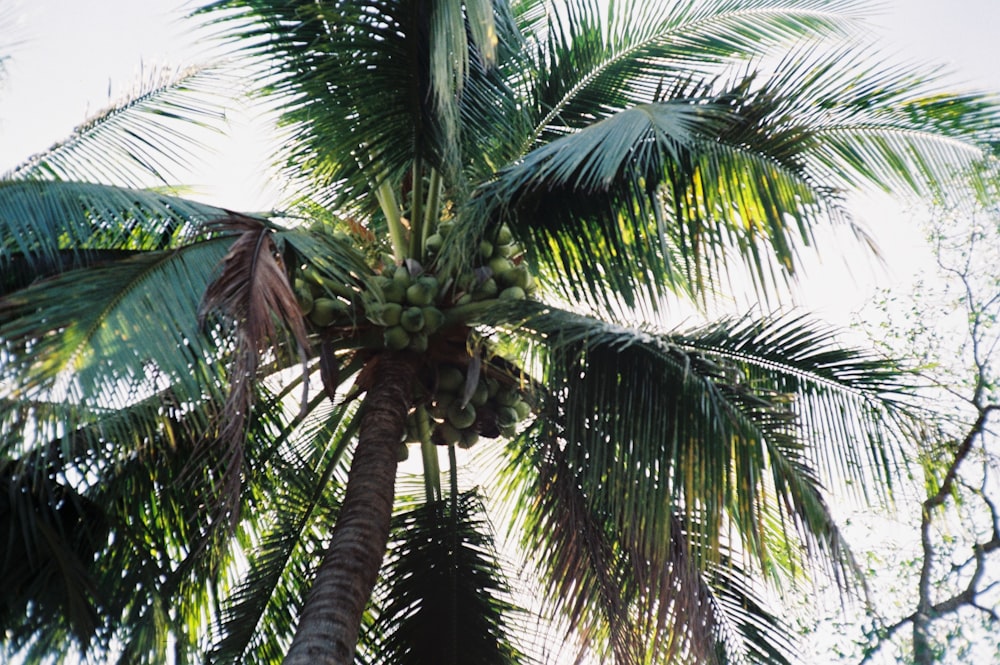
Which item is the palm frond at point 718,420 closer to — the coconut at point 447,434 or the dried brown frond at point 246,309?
the coconut at point 447,434

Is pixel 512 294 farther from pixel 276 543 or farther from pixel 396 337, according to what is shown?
pixel 276 543

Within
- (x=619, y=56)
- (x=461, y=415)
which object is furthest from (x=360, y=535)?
(x=619, y=56)

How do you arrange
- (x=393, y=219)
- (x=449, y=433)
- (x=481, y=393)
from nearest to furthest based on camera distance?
(x=481, y=393) < (x=449, y=433) < (x=393, y=219)

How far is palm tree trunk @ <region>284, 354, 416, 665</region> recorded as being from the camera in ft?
14.6

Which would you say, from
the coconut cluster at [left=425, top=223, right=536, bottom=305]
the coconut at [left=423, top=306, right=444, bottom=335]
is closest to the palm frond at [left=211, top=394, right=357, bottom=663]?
the coconut at [left=423, top=306, right=444, bottom=335]

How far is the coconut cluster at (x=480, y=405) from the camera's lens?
545 cm

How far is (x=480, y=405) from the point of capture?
550cm

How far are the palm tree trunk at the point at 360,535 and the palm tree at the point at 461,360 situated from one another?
14mm

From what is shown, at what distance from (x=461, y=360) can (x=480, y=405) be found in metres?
0.25

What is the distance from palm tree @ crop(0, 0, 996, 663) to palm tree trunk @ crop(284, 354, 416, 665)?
14 mm

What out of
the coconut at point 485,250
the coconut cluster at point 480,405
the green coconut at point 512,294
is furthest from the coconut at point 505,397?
the coconut at point 485,250

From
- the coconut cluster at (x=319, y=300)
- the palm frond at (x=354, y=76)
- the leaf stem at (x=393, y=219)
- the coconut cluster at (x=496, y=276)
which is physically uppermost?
the palm frond at (x=354, y=76)

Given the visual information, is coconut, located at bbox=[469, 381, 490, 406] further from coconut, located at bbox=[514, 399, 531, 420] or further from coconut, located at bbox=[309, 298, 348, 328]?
coconut, located at bbox=[309, 298, 348, 328]

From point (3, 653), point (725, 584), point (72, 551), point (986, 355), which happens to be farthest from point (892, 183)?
point (986, 355)
